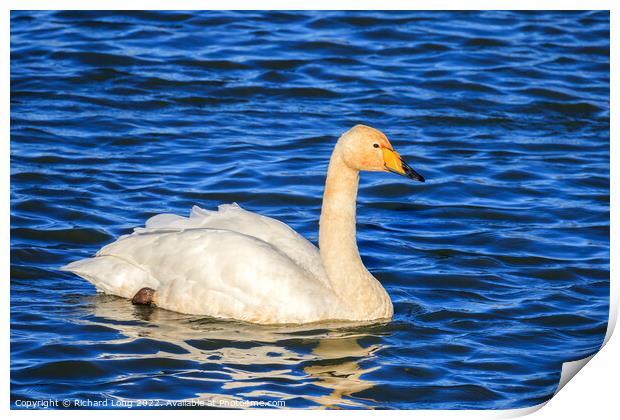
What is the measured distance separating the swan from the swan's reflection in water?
0.41 feet

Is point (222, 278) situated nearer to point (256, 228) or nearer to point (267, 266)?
point (267, 266)

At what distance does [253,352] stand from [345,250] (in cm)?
119

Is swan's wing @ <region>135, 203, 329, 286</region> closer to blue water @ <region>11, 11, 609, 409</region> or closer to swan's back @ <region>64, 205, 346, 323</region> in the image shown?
swan's back @ <region>64, 205, 346, 323</region>

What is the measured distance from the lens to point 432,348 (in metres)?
9.12

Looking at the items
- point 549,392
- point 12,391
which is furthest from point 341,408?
point 12,391

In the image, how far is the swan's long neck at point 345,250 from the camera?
372 inches

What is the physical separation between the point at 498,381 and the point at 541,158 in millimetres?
5735

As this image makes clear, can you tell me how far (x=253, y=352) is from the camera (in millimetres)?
8828

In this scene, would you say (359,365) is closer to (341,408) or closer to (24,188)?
(341,408)

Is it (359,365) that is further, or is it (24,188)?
(24,188)

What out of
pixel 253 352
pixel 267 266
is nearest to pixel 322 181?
pixel 267 266

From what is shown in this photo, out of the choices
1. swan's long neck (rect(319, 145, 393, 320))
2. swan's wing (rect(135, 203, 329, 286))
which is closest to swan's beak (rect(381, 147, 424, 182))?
swan's long neck (rect(319, 145, 393, 320))

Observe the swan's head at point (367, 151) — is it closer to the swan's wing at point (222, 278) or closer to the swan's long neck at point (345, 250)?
the swan's long neck at point (345, 250)

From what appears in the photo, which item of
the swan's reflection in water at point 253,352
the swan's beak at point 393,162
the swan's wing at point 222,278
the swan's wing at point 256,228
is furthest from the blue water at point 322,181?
the swan's beak at point 393,162
